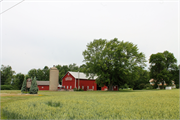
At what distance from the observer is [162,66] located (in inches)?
2640

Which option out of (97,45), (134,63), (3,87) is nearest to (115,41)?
(97,45)

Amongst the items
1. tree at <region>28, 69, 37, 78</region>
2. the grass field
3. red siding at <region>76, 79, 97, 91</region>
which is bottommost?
red siding at <region>76, 79, 97, 91</region>

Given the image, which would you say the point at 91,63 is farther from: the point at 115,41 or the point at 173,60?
the point at 173,60

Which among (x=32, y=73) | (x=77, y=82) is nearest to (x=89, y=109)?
(x=77, y=82)

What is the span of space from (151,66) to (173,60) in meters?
9.21

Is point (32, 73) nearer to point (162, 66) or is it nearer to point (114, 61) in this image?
point (114, 61)

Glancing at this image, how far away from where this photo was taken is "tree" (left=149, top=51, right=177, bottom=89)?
2539 inches

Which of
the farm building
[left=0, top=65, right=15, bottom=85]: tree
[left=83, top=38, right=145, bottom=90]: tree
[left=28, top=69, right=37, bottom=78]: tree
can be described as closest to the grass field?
[left=83, top=38, right=145, bottom=90]: tree

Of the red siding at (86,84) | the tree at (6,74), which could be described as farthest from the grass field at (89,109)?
the tree at (6,74)

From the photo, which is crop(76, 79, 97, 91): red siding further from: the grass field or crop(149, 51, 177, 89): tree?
the grass field

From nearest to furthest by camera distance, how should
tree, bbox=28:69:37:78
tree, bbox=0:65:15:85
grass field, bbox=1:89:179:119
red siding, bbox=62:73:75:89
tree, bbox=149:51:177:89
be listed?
1. grass field, bbox=1:89:179:119
2. red siding, bbox=62:73:75:89
3. tree, bbox=149:51:177:89
4. tree, bbox=0:65:15:85
5. tree, bbox=28:69:37:78

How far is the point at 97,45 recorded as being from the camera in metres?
49.6

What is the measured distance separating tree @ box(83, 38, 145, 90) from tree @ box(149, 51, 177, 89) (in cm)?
2279

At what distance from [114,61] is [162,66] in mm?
32913
